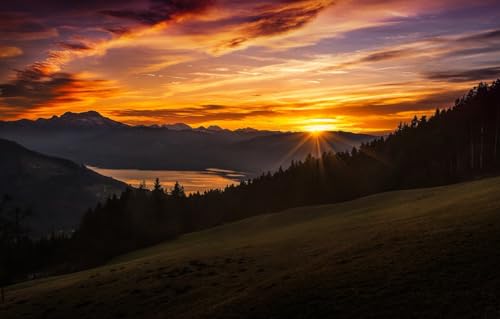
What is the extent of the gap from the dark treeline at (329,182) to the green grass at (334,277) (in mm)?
61686

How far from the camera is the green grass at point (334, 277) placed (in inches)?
886

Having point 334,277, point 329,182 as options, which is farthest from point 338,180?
point 334,277

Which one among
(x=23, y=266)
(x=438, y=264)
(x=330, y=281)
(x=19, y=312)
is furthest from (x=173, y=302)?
(x=23, y=266)

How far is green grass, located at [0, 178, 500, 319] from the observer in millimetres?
22516

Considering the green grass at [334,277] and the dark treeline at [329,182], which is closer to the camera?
the green grass at [334,277]

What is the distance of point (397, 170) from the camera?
131500 millimetres

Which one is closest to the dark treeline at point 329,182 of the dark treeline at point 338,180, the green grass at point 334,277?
the dark treeline at point 338,180

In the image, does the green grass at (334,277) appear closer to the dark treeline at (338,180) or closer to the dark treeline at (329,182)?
the dark treeline at (329,182)

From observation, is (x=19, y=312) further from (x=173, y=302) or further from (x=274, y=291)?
(x=274, y=291)

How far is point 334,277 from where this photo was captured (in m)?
28.1

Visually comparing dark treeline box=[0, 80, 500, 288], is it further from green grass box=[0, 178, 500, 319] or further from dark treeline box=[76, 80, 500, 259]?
green grass box=[0, 178, 500, 319]

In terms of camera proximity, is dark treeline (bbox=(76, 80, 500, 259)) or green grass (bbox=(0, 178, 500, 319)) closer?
green grass (bbox=(0, 178, 500, 319))

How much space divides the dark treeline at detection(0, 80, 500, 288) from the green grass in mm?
61686

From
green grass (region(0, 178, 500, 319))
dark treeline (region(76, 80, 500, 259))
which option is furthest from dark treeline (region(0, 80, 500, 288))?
green grass (region(0, 178, 500, 319))
